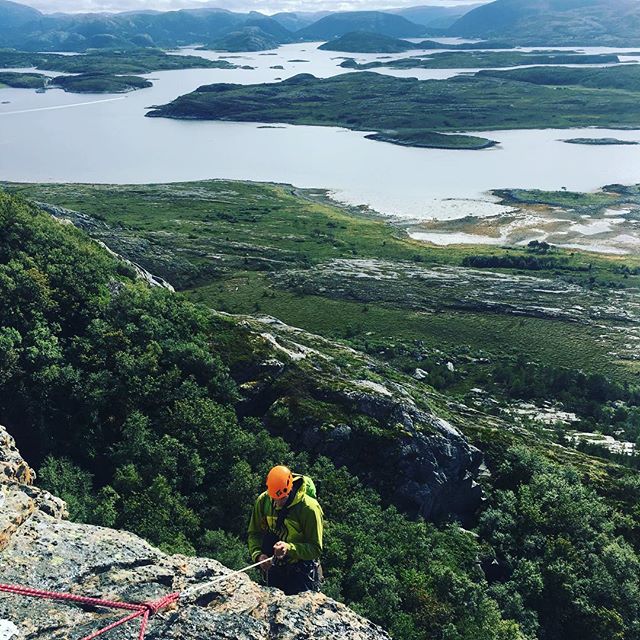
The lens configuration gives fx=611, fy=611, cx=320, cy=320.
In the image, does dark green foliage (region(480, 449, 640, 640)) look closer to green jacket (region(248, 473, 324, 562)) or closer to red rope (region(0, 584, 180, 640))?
green jacket (region(248, 473, 324, 562))

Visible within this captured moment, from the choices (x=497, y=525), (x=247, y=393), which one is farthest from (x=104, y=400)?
(x=497, y=525)

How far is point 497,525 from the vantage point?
2341 centimetres

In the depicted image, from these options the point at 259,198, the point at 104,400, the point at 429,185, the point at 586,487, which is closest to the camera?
the point at 104,400

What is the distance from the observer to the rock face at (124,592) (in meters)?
9.05

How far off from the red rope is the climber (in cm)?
182

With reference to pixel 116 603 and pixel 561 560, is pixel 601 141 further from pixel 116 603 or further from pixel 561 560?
pixel 116 603

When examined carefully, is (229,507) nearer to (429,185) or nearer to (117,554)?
(117,554)

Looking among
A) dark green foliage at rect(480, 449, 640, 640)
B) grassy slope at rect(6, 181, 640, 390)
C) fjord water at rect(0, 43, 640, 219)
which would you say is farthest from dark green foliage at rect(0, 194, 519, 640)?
fjord water at rect(0, 43, 640, 219)

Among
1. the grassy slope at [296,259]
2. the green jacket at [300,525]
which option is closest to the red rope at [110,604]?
the green jacket at [300,525]

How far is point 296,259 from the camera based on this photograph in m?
84.2

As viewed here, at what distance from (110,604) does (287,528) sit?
298cm

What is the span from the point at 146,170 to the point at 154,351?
13004cm

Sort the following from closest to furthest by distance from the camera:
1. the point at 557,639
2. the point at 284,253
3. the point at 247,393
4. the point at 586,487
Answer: the point at 557,639 < the point at 247,393 < the point at 586,487 < the point at 284,253

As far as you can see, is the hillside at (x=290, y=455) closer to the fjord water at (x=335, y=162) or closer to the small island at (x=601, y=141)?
the fjord water at (x=335, y=162)
